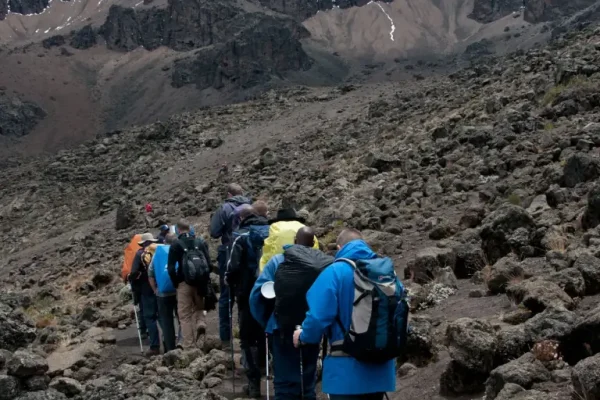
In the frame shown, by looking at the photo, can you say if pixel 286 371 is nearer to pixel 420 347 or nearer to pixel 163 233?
pixel 420 347

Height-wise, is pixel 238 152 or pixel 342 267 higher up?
pixel 342 267

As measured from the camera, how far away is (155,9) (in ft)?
404

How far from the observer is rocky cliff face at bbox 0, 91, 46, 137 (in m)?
91.1

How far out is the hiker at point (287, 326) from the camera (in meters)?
5.28

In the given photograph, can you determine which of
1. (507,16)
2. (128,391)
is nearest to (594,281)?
(128,391)

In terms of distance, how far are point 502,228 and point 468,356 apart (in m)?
4.02

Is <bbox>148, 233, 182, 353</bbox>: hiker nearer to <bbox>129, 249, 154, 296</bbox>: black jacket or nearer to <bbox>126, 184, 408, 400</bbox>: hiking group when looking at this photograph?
<bbox>126, 184, 408, 400</bbox>: hiking group

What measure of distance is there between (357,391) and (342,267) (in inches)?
31.6

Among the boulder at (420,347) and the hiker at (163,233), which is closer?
the boulder at (420,347)

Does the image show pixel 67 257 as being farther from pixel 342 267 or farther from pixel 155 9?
pixel 155 9

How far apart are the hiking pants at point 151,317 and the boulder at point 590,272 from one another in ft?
19.8

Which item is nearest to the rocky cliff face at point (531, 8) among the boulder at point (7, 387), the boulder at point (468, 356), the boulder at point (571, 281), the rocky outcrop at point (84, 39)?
the rocky outcrop at point (84, 39)

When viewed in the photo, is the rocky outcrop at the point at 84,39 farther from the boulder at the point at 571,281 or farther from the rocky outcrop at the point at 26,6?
the boulder at the point at 571,281

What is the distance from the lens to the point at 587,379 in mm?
4262
